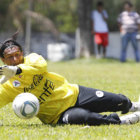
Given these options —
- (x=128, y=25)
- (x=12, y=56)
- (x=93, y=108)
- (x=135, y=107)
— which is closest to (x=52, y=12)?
(x=128, y=25)

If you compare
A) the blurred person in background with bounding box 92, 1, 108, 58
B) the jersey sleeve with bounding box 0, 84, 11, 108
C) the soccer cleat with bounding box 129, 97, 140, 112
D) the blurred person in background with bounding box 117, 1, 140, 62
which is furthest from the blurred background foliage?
the jersey sleeve with bounding box 0, 84, 11, 108

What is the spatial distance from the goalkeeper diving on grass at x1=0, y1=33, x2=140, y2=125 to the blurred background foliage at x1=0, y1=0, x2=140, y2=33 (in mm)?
12690

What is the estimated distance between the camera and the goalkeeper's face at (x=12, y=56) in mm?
4469

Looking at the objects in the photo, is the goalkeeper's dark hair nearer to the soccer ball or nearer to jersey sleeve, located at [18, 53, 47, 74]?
jersey sleeve, located at [18, 53, 47, 74]

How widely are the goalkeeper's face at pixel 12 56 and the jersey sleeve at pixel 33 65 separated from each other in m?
0.08

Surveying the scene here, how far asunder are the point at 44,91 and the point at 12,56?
517 mm

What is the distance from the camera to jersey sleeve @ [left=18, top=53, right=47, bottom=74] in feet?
14.2

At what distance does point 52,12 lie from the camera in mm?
33750

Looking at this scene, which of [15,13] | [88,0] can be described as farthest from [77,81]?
[15,13]

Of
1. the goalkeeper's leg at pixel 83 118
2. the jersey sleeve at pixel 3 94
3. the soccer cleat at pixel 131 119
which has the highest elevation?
the jersey sleeve at pixel 3 94

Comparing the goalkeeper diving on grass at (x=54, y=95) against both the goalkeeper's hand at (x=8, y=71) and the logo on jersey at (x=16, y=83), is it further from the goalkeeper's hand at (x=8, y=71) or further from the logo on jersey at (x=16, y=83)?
the goalkeeper's hand at (x=8, y=71)

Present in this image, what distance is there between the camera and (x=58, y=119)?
465 cm

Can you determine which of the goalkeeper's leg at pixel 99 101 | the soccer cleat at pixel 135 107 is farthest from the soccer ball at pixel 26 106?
the soccer cleat at pixel 135 107

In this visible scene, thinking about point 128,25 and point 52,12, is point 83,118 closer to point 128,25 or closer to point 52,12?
point 128,25
